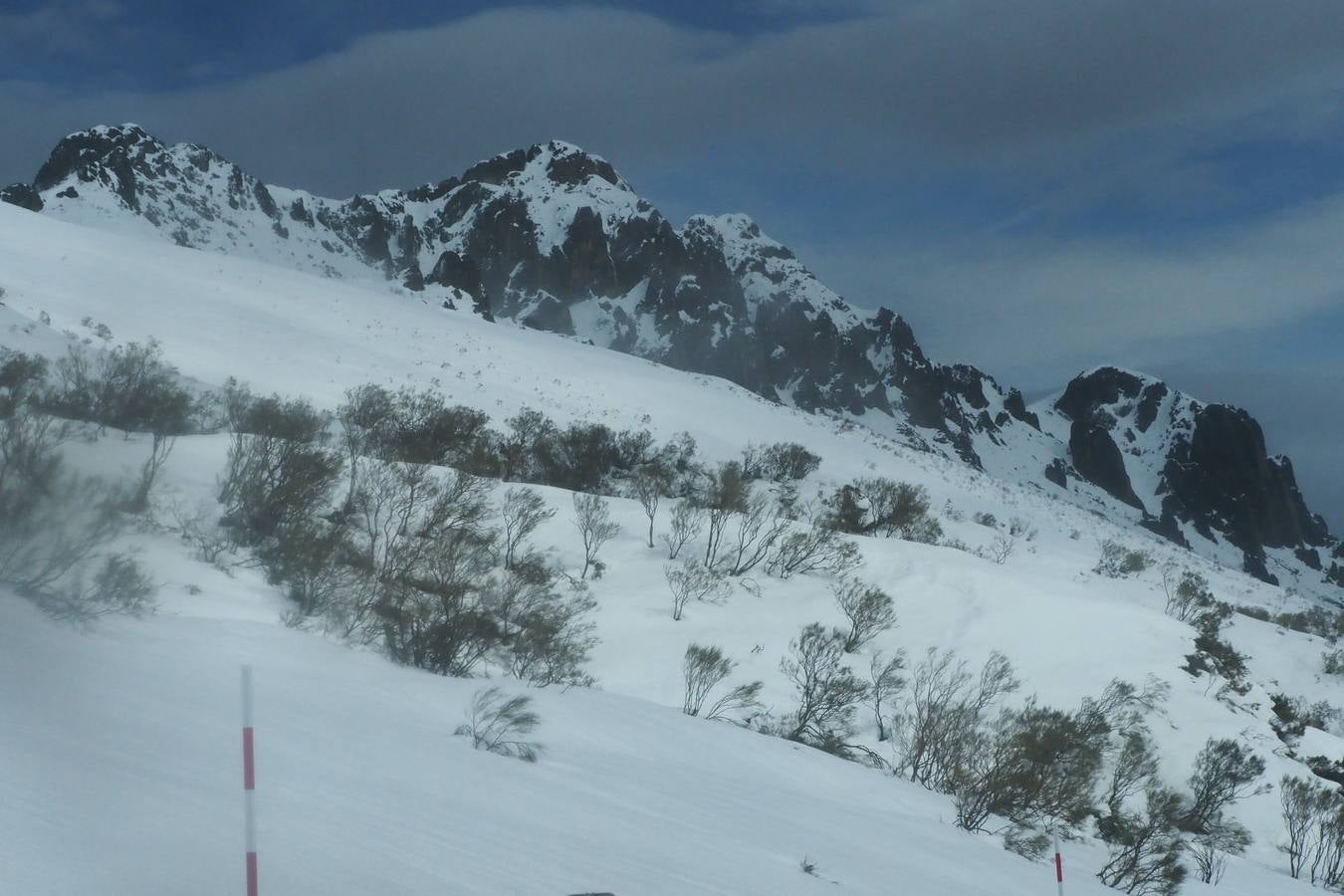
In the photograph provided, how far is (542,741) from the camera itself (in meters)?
12.0

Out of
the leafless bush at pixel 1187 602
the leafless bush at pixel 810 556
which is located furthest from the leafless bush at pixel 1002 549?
the leafless bush at pixel 810 556

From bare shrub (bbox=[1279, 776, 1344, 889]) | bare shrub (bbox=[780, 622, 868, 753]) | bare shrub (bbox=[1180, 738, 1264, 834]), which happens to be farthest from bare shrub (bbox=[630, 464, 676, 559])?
bare shrub (bbox=[1279, 776, 1344, 889])

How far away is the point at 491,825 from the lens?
7.79 m

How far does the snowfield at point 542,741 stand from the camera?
19.6 feet

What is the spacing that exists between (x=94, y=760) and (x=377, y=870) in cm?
181

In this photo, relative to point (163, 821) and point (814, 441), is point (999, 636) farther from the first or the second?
point (814, 441)

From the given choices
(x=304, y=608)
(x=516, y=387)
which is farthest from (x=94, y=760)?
(x=516, y=387)

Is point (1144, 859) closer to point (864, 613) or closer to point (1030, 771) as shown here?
point (1030, 771)

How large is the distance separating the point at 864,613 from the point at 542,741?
1607cm

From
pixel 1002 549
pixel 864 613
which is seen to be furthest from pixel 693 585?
pixel 1002 549

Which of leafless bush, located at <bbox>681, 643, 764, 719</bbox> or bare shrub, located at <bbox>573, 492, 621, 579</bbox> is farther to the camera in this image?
bare shrub, located at <bbox>573, 492, 621, 579</bbox>

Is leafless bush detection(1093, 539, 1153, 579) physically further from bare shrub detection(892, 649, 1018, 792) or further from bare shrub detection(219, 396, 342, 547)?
bare shrub detection(219, 396, 342, 547)

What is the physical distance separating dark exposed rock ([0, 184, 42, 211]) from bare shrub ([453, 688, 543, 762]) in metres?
136

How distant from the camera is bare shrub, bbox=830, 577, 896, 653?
26531 millimetres
